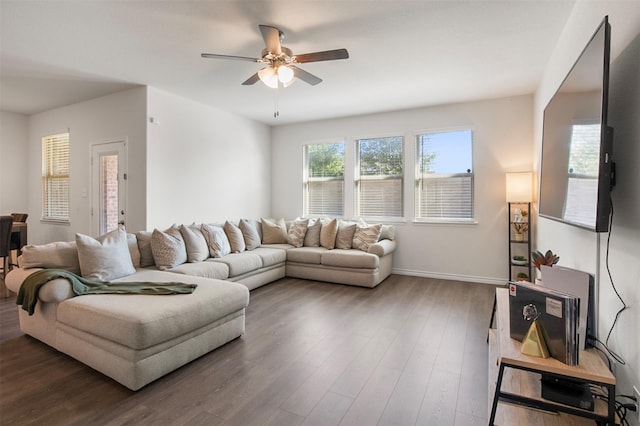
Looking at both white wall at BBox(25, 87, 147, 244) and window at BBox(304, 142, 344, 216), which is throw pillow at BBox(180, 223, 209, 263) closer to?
white wall at BBox(25, 87, 147, 244)

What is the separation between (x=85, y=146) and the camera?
5.17 m

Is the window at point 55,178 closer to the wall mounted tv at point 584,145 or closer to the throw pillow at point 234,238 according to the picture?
the throw pillow at point 234,238

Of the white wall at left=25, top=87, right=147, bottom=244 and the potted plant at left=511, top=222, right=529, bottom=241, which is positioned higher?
the white wall at left=25, top=87, right=147, bottom=244

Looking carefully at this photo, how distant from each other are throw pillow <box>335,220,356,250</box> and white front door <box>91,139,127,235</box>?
323 centimetres

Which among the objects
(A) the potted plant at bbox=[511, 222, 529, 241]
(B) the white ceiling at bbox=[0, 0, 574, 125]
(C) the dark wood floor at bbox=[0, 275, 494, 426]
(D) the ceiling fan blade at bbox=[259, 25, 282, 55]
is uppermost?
(B) the white ceiling at bbox=[0, 0, 574, 125]

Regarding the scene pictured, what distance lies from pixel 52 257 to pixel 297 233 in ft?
10.8

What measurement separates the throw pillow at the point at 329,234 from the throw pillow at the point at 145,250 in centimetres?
250

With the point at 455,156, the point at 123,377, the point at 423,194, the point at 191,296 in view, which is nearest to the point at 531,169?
the point at 455,156

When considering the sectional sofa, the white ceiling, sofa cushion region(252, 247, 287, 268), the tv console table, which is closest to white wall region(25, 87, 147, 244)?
the white ceiling

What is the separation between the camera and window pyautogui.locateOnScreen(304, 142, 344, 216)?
6.02 m

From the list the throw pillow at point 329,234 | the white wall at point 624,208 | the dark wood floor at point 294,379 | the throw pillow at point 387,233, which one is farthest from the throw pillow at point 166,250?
the white wall at point 624,208

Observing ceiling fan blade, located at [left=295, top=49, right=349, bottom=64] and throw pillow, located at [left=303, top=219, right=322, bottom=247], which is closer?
ceiling fan blade, located at [left=295, top=49, right=349, bottom=64]

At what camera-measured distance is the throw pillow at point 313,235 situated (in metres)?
5.36

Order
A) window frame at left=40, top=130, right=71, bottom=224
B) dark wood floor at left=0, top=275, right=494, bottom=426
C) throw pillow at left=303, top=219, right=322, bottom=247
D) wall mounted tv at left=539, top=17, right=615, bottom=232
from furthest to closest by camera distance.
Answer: window frame at left=40, top=130, right=71, bottom=224 → throw pillow at left=303, top=219, right=322, bottom=247 → dark wood floor at left=0, top=275, right=494, bottom=426 → wall mounted tv at left=539, top=17, right=615, bottom=232
